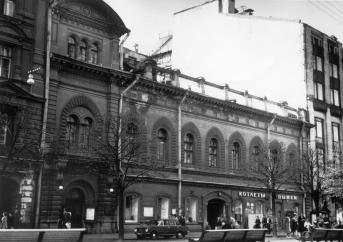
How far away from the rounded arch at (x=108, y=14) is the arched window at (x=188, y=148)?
10233mm

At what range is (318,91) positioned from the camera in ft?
189

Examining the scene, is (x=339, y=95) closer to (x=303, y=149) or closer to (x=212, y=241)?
(x=303, y=149)

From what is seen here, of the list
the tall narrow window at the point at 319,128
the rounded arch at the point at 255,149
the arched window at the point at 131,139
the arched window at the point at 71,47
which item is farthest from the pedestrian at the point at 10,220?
the tall narrow window at the point at 319,128

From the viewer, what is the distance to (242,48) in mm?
55500

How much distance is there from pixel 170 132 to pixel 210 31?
62.8 feet

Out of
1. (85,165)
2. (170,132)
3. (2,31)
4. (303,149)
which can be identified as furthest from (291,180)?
(2,31)

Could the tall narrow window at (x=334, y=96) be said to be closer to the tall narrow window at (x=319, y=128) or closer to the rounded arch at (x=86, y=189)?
the tall narrow window at (x=319, y=128)

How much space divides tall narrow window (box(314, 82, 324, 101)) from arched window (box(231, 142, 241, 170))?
1512cm

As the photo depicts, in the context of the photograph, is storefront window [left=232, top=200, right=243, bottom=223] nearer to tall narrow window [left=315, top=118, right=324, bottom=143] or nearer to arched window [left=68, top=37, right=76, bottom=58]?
tall narrow window [left=315, top=118, right=324, bottom=143]

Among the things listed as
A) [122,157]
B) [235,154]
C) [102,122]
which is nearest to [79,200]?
[122,157]

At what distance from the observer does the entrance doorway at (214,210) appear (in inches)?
1700

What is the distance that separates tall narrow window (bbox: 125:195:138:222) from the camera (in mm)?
36469

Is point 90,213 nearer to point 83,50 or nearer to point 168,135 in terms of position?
point 168,135

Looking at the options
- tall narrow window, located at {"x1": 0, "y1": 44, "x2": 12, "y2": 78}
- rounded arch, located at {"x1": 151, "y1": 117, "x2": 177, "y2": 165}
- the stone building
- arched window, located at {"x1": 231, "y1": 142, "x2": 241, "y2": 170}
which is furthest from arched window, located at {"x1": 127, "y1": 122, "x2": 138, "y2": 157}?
arched window, located at {"x1": 231, "y1": 142, "x2": 241, "y2": 170}
